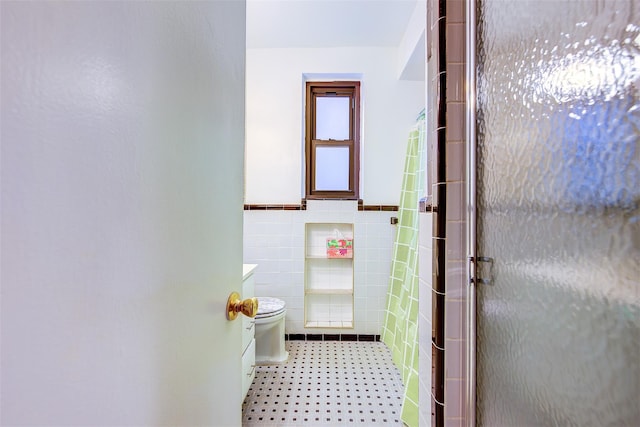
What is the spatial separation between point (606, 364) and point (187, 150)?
2.73 ft

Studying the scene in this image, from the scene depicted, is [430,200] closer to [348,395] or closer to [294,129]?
[348,395]

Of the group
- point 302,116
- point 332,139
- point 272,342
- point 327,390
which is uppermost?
point 302,116

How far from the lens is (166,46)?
0.49 meters

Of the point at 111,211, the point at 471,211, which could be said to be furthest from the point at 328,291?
the point at 111,211

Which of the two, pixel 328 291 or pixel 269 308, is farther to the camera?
pixel 328 291

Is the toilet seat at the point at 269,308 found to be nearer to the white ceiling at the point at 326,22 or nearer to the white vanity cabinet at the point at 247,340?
the white vanity cabinet at the point at 247,340

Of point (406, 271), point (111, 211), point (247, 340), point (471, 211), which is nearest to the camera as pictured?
point (111, 211)

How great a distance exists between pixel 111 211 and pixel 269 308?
6.54 feet

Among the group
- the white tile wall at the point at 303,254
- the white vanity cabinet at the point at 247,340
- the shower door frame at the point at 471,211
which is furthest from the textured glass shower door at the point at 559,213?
the white tile wall at the point at 303,254

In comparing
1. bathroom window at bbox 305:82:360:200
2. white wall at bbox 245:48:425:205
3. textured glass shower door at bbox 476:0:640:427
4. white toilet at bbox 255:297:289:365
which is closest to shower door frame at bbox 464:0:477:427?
textured glass shower door at bbox 476:0:640:427

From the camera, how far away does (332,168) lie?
2.86 m

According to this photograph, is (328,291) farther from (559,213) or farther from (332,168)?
(559,213)

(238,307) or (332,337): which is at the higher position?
(238,307)

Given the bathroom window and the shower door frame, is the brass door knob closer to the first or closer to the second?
the shower door frame
